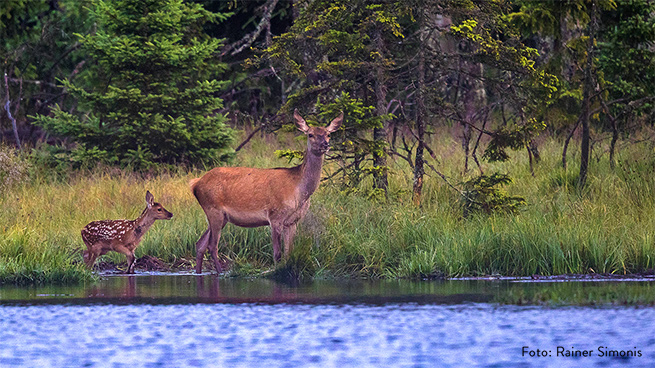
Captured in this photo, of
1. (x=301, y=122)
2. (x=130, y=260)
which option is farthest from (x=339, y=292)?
(x=130, y=260)

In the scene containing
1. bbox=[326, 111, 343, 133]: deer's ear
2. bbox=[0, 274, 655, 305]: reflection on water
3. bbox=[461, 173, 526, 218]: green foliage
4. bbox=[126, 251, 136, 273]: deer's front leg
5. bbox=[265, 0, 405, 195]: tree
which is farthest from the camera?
bbox=[265, 0, 405, 195]: tree

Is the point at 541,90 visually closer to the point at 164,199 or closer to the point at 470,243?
the point at 470,243

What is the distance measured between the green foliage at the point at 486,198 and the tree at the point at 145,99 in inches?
263

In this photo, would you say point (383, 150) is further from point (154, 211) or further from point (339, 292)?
point (339, 292)

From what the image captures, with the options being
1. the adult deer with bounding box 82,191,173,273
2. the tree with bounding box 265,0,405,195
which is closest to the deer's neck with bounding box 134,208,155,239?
the adult deer with bounding box 82,191,173,273

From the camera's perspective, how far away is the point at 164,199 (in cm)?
1809

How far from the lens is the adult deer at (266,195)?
14070 millimetres

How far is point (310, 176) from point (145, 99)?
24.7 feet

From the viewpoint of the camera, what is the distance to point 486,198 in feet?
52.7

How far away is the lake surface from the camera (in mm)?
7816

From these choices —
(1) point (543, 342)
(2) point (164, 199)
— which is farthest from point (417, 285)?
(2) point (164, 199)

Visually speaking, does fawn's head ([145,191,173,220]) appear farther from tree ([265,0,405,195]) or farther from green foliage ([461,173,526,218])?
green foliage ([461,173,526,218])

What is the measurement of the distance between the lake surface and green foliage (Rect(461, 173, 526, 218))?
11.3 ft

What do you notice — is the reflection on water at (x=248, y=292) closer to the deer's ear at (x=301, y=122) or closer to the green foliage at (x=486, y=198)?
the deer's ear at (x=301, y=122)
